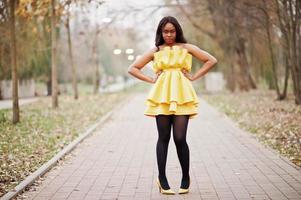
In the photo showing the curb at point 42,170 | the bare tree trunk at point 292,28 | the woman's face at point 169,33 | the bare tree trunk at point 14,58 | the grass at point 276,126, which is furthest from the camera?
the bare tree trunk at point 292,28

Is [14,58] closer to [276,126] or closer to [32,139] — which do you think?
[32,139]

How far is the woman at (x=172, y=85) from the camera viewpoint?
5.56 m

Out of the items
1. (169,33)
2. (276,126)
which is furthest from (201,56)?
(276,126)

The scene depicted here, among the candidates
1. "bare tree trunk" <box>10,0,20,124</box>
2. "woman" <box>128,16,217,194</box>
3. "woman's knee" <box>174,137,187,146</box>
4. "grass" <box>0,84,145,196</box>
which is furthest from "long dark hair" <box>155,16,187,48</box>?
"bare tree trunk" <box>10,0,20,124</box>

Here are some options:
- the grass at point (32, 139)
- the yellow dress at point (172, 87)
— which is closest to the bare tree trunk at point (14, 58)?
the grass at point (32, 139)

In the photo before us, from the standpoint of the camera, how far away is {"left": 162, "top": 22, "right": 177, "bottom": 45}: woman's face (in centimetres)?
551

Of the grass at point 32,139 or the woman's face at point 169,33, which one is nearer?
the woman's face at point 169,33

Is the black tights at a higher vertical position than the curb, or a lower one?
higher

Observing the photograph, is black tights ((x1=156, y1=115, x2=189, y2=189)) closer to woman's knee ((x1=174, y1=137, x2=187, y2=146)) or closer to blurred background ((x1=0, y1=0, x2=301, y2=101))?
woman's knee ((x1=174, y1=137, x2=187, y2=146))

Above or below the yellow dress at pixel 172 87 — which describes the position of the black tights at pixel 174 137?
below

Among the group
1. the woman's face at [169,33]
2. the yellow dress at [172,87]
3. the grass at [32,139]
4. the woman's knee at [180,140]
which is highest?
the woman's face at [169,33]

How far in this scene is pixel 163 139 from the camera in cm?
571

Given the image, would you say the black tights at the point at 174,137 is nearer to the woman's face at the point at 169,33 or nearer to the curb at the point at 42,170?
the woman's face at the point at 169,33

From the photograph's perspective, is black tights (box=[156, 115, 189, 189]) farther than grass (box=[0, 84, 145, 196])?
No
